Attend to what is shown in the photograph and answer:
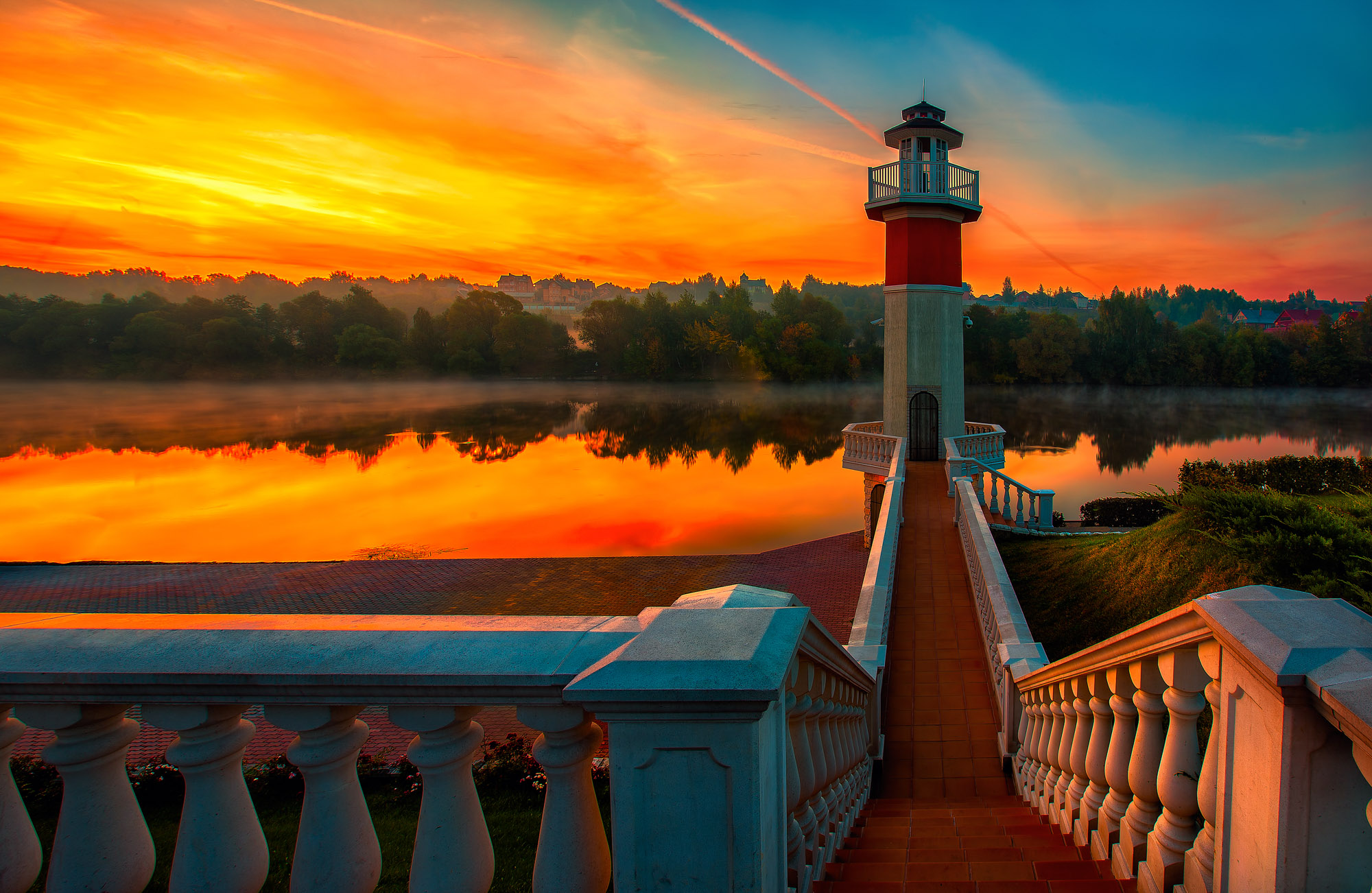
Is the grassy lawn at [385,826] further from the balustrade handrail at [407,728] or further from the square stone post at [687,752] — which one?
the square stone post at [687,752]

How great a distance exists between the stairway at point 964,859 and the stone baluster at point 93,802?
6.96 ft

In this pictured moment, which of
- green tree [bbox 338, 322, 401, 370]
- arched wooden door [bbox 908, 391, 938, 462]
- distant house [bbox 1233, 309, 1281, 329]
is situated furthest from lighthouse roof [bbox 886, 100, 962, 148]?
distant house [bbox 1233, 309, 1281, 329]

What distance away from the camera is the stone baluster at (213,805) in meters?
1.61

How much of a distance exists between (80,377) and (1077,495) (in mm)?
77397

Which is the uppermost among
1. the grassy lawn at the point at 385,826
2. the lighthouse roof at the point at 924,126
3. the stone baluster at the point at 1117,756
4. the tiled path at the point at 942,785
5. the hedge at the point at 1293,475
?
the lighthouse roof at the point at 924,126

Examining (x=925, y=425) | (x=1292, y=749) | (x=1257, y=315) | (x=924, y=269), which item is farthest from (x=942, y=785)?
(x=1257, y=315)

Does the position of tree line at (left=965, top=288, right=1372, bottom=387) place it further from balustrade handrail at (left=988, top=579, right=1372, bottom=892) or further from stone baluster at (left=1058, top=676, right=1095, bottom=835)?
balustrade handrail at (left=988, top=579, right=1372, bottom=892)

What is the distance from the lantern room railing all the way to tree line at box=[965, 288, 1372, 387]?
46.3 m

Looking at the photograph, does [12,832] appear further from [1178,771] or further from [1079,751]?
[1079,751]

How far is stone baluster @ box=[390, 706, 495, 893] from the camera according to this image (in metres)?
1.60

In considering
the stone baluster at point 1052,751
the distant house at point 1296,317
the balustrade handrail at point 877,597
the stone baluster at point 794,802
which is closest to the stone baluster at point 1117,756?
the stone baluster at point 1052,751

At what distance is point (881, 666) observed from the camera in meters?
6.57

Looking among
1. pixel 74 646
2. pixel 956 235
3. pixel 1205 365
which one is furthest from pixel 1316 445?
pixel 74 646

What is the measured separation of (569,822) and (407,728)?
0.45 metres
